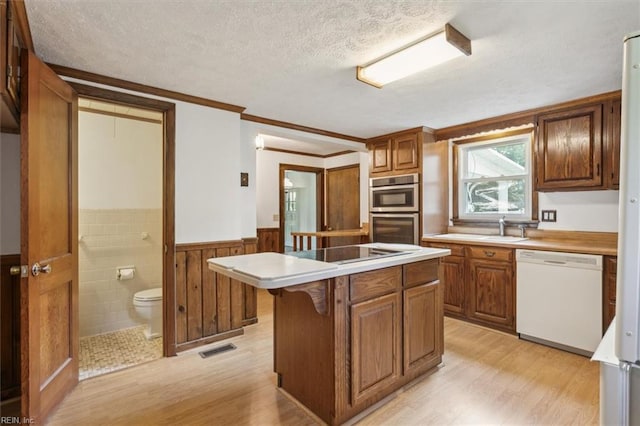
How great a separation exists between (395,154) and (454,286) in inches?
69.9

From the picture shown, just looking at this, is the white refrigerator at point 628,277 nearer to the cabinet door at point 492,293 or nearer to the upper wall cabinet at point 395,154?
the cabinet door at point 492,293

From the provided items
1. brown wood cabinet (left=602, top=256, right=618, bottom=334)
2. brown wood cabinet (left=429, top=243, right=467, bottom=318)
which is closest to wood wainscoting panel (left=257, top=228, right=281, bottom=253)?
brown wood cabinet (left=429, top=243, right=467, bottom=318)

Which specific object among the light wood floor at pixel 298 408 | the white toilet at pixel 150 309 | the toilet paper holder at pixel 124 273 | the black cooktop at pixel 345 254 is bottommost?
the light wood floor at pixel 298 408

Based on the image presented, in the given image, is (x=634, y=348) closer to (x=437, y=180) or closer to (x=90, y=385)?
(x=90, y=385)

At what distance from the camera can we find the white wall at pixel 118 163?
315 cm

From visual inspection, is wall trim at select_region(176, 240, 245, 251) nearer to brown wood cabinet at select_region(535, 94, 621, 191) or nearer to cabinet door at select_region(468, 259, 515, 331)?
cabinet door at select_region(468, 259, 515, 331)

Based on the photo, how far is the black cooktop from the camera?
2.02 m

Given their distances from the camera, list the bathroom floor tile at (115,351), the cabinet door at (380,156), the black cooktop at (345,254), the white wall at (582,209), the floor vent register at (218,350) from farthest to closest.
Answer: the cabinet door at (380,156), the white wall at (582,209), the floor vent register at (218,350), the bathroom floor tile at (115,351), the black cooktop at (345,254)

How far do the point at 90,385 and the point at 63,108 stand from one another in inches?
74.4

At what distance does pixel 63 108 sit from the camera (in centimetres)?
209

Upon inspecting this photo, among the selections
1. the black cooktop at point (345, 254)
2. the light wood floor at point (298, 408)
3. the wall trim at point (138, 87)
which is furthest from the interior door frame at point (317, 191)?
the black cooktop at point (345, 254)

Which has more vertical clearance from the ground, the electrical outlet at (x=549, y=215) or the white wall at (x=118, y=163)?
the white wall at (x=118, y=163)

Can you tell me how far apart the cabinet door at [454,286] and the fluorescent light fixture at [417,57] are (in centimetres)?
215

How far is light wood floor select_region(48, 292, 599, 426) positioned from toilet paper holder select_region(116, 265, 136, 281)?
1.08 meters
